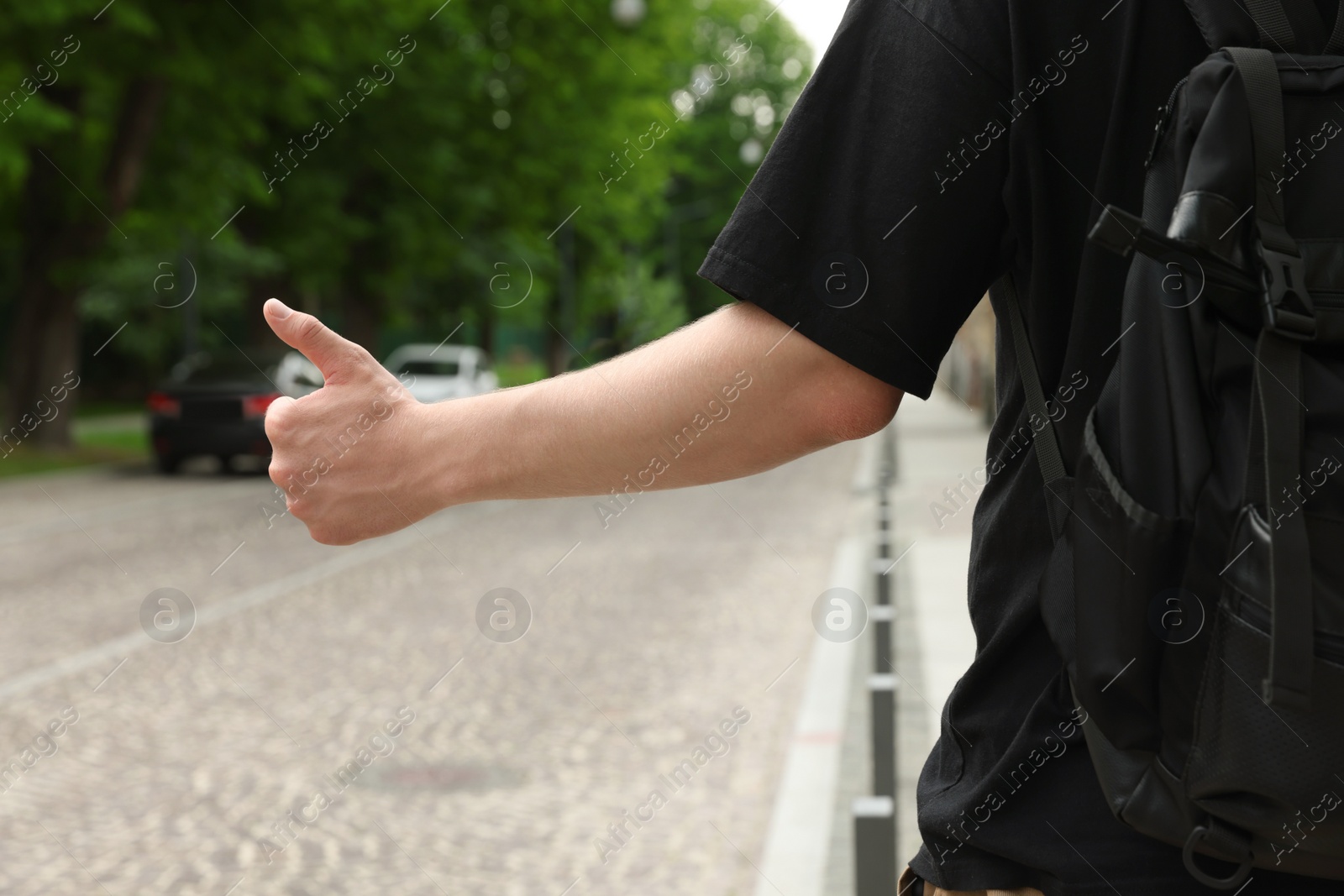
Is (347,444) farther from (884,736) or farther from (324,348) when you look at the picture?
(884,736)

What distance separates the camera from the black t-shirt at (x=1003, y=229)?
1.17m

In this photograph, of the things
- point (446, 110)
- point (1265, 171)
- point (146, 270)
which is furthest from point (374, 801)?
point (146, 270)

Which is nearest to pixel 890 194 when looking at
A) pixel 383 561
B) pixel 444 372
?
pixel 383 561

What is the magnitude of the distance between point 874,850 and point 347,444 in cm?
213

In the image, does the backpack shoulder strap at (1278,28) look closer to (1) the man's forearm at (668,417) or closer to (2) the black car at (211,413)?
(1) the man's forearm at (668,417)

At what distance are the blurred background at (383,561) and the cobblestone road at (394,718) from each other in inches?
1.0

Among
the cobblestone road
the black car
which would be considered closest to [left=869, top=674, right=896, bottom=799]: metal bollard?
the cobblestone road

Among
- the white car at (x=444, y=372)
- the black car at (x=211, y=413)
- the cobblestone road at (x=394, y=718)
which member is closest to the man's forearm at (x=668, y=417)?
the cobblestone road at (x=394, y=718)

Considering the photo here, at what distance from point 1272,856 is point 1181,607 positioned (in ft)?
0.65

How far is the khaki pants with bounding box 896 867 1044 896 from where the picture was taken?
126 centimetres

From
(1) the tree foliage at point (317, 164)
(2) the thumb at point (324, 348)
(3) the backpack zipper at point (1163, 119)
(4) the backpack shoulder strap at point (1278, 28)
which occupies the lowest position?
(2) the thumb at point (324, 348)

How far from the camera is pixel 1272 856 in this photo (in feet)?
3.55

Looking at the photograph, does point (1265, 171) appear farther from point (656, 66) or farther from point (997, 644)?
point (656, 66)

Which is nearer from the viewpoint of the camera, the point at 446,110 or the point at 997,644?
the point at 997,644
